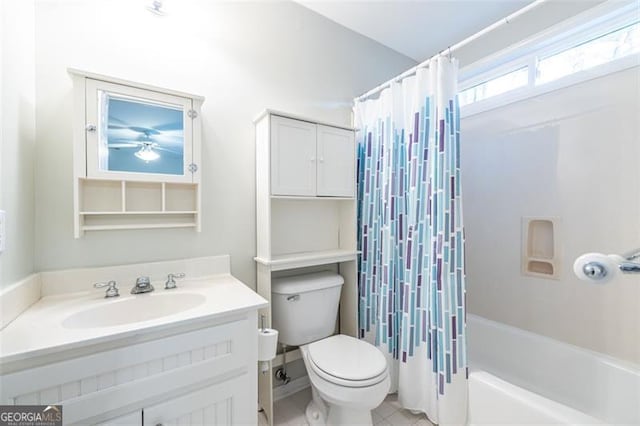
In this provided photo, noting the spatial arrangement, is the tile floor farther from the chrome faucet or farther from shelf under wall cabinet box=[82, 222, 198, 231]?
shelf under wall cabinet box=[82, 222, 198, 231]

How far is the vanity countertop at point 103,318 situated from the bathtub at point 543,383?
1.24 metres

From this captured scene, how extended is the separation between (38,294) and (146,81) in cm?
107

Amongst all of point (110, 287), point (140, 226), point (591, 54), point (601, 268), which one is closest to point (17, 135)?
point (140, 226)

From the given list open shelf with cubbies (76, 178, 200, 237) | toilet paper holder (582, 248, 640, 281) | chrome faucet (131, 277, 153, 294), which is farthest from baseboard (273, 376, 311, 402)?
toilet paper holder (582, 248, 640, 281)

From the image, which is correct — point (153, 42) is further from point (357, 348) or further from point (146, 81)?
point (357, 348)

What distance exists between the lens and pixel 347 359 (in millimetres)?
1330

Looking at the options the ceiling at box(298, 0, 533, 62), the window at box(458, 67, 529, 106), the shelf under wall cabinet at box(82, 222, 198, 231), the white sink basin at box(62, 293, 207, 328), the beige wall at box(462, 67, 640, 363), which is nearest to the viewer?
the white sink basin at box(62, 293, 207, 328)

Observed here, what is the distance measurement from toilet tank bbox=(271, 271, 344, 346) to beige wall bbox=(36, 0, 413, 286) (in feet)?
0.83

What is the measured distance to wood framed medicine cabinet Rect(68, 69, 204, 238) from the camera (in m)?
1.08

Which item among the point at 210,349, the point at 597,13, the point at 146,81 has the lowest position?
the point at 210,349

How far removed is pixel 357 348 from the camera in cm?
143

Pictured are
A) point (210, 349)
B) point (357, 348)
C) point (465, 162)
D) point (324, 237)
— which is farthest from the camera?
point (465, 162)

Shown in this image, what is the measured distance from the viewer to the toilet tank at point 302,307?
4.91 feet

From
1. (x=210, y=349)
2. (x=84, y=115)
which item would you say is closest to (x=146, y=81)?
(x=84, y=115)
